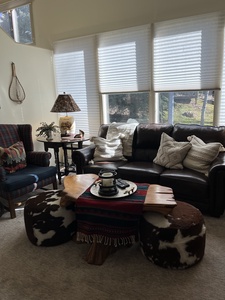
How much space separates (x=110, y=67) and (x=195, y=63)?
56.2 inches

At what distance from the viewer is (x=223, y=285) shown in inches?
69.4

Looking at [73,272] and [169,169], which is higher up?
[169,169]

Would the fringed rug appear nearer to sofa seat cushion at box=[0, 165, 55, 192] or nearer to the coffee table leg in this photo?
the coffee table leg

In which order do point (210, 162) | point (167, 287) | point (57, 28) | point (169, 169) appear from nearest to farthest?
point (167, 287), point (210, 162), point (169, 169), point (57, 28)

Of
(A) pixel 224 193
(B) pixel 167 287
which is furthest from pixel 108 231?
(A) pixel 224 193

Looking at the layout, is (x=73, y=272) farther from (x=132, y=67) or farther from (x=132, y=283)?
(x=132, y=67)

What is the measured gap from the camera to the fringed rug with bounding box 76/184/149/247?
6.64 feet

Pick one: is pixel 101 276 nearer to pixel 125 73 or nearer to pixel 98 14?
pixel 125 73

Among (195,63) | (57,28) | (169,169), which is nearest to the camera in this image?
(169,169)

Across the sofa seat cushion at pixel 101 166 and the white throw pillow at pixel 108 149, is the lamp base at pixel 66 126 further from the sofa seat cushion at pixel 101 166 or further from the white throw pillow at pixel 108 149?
the sofa seat cushion at pixel 101 166

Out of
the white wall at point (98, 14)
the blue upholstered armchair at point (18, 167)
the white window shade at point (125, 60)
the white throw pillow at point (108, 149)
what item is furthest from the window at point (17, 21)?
the white throw pillow at point (108, 149)

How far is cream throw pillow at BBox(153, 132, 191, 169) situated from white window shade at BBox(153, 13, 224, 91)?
0.95 meters

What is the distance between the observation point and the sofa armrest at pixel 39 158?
11.1 ft

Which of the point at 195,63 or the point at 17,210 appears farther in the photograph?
the point at 195,63
